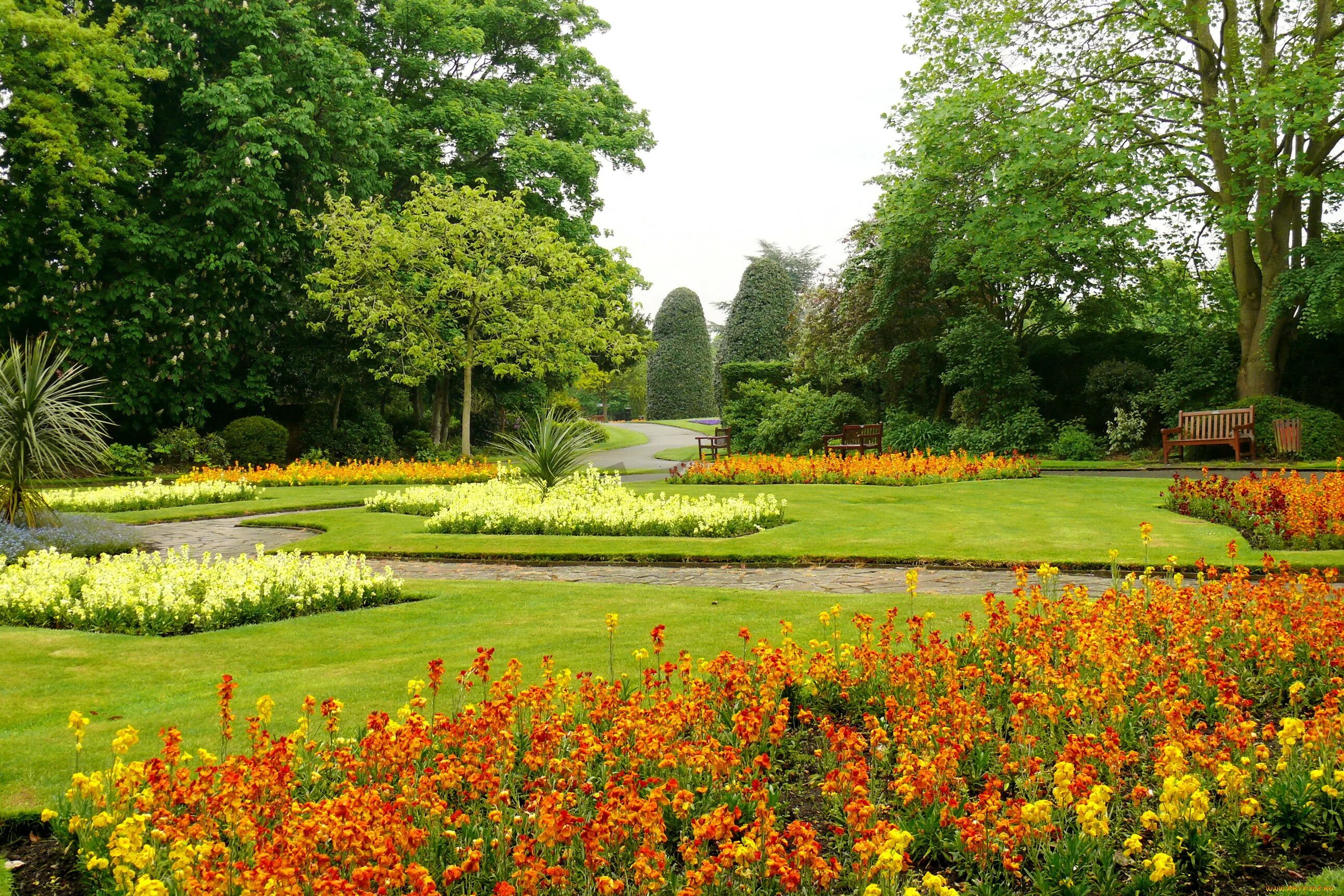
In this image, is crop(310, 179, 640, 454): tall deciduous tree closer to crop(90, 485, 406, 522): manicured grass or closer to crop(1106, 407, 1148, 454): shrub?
crop(90, 485, 406, 522): manicured grass

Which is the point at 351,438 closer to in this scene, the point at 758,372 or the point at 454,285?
the point at 454,285

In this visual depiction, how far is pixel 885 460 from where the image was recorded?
54.6ft

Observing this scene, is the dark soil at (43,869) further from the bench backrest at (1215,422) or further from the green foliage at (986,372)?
the green foliage at (986,372)

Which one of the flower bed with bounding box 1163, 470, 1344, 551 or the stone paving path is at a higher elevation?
the flower bed with bounding box 1163, 470, 1344, 551

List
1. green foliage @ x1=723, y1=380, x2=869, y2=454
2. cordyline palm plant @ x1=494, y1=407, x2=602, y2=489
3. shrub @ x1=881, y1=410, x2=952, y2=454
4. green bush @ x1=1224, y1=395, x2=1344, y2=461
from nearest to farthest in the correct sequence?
cordyline palm plant @ x1=494, y1=407, x2=602, y2=489, green bush @ x1=1224, y1=395, x2=1344, y2=461, shrub @ x1=881, y1=410, x2=952, y2=454, green foliage @ x1=723, y1=380, x2=869, y2=454

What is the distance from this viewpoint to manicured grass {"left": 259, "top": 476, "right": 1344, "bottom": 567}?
26.8 feet

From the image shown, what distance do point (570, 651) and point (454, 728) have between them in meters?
2.00

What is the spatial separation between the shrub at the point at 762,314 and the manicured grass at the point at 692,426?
4.47 meters

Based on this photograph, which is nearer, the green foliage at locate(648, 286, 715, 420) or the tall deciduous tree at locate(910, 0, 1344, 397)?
the tall deciduous tree at locate(910, 0, 1344, 397)

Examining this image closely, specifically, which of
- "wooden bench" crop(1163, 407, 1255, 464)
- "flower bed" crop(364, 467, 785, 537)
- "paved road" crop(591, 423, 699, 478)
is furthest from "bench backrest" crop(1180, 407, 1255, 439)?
"paved road" crop(591, 423, 699, 478)

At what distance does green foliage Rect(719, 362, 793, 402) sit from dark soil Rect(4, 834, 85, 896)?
26188 millimetres

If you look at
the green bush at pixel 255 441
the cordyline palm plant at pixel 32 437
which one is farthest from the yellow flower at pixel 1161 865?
the green bush at pixel 255 441

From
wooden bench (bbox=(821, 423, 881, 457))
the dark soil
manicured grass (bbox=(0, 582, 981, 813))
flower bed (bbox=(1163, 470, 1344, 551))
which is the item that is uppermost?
wooden bench (bbox=(821, 423, 881, 457))

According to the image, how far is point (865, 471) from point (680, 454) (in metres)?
14.9
